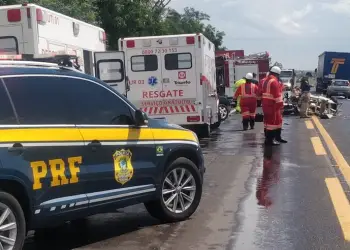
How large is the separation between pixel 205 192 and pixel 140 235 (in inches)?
93.9

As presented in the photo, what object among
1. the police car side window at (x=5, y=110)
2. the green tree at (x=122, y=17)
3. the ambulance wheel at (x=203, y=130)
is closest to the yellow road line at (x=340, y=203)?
the police car side window at (x=5, y=110)

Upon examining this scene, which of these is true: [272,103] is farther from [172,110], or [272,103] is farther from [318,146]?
[172,110]

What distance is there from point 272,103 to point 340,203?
21.4 ft

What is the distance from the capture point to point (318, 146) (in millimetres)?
13812

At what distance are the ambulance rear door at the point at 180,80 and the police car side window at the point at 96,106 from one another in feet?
28.7

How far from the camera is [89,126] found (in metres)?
5.87

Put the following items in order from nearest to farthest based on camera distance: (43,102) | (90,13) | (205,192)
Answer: (43,102)
(205,192)
(90,13)

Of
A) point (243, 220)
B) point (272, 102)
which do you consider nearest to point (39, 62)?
point (243, 220)

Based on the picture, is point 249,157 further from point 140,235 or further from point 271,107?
point 140,235

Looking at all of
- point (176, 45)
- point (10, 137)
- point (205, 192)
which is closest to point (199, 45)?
point (176, 45)

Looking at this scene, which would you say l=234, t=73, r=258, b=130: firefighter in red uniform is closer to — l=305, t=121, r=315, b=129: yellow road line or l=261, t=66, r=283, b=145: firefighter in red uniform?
l=305, t=121, r=315, b=129: yellow road line

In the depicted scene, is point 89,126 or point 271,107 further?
point 271,107

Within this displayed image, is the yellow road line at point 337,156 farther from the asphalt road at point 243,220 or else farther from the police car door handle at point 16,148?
the police car door handle at point 16,148

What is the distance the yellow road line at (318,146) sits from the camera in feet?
41.9
